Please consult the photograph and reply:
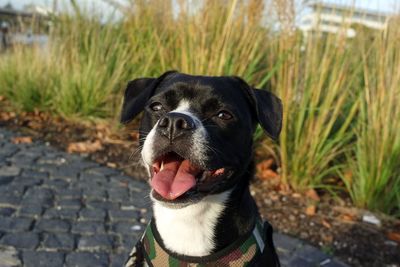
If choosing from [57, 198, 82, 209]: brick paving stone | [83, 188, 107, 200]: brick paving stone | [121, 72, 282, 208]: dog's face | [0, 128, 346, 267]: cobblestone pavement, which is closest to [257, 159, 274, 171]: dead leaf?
[0, 128, 346, 267]: cobblestone pavement

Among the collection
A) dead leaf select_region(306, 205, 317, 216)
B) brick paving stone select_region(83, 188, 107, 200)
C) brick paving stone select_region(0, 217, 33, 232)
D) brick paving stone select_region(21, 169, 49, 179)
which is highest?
dead leaf select_region(306, 205, 317, 216)

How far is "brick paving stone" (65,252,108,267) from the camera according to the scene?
9.97 feet

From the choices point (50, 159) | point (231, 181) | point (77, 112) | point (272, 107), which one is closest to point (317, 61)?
point (272, 107)

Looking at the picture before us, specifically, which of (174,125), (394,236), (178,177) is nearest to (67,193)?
(178,177)

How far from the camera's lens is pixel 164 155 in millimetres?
2223

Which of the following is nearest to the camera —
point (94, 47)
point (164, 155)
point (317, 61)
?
point (164, 155)

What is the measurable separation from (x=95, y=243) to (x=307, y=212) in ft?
6.01

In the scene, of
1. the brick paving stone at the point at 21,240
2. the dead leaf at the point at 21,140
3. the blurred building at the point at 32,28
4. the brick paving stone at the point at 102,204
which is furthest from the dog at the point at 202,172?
the blurred building at the point at 32,28

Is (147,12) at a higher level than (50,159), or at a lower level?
higher

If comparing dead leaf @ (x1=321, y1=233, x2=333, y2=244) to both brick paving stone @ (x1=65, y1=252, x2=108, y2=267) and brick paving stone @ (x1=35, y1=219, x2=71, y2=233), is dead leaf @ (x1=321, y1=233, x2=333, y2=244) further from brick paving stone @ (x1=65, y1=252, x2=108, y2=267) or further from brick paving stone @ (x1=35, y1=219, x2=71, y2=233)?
brick paving stone @ (x1=35, y1=219, x2=71, y2=233)

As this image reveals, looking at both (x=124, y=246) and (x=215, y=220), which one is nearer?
(x=215, y=220)

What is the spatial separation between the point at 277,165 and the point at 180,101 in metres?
2.60

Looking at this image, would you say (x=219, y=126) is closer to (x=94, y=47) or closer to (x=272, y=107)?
(x=272, y=107)

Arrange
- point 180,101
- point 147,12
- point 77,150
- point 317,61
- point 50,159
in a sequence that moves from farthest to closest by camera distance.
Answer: point 147,12 < point 77,150 < point 50,159 < point 317,61 < point 180,101
